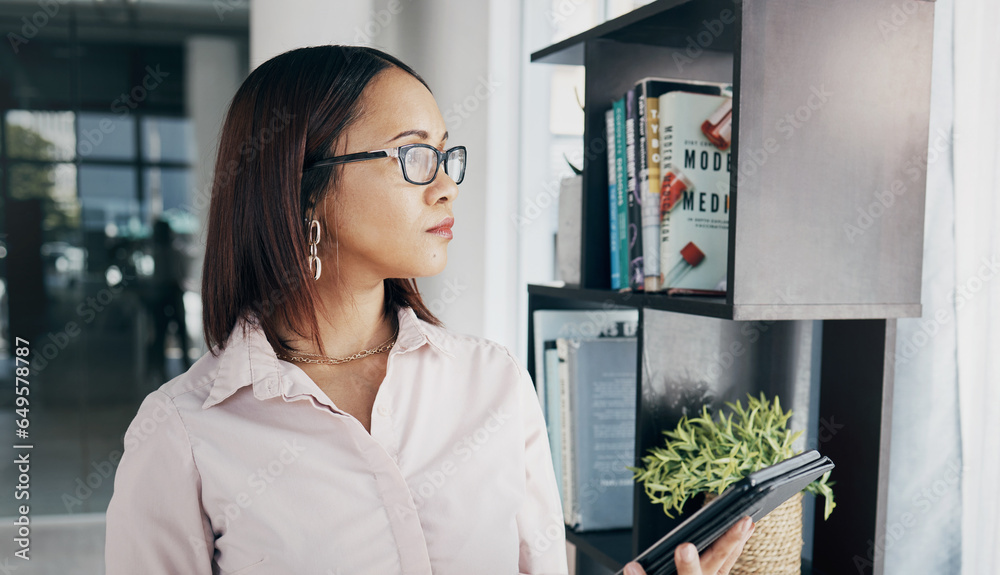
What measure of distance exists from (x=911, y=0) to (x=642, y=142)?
0.46m

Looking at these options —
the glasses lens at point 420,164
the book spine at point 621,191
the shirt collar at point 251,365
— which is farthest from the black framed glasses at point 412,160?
the book spine at point 621,191

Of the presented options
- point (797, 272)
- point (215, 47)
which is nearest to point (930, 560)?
point (797, 272)

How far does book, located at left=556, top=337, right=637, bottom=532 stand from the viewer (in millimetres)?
1527

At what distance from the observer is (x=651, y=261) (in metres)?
1.26

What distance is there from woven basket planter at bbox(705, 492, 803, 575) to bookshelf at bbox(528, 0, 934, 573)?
12 cm

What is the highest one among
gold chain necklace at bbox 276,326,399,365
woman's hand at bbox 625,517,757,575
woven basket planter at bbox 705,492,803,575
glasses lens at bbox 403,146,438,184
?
glasses lens at bbox 403,146,438,184

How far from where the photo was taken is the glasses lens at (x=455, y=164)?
119cm

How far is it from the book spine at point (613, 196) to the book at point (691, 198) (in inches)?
6.0

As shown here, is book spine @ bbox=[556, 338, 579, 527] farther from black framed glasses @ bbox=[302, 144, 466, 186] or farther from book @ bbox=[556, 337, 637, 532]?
black framed glasses @ bbox=[302, 144, 466, 186]

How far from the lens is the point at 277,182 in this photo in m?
1.11

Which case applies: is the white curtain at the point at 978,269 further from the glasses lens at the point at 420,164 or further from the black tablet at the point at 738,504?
the glasses lens at the point at 420,164

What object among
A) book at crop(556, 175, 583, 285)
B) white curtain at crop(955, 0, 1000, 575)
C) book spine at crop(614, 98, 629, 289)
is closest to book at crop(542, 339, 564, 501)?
book at crop(556, 175, 583, 285)

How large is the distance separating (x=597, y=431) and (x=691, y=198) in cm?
58

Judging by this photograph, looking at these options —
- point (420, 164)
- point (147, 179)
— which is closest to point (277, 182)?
point (420, 164)
